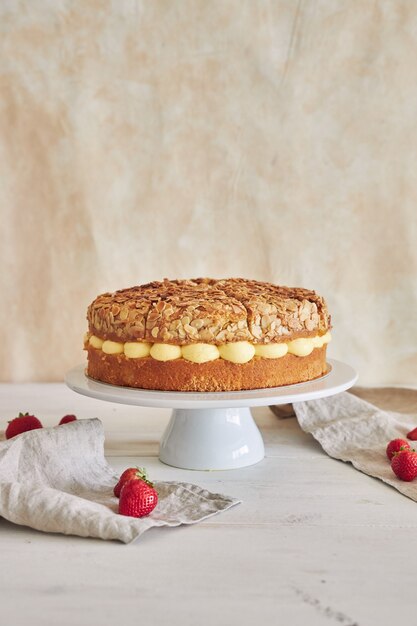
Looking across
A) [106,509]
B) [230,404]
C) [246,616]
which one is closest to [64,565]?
[106,509]

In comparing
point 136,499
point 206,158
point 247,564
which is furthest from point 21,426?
point 206,158

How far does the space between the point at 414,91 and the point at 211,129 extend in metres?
0.68

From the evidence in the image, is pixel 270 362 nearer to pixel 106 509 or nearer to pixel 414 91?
pixel 106 509

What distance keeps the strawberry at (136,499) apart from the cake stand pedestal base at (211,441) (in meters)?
0.36

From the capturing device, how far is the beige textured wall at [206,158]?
2709 mm

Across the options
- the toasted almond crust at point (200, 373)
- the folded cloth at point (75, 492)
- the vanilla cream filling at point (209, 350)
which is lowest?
the folded cloth at point (75, 492)

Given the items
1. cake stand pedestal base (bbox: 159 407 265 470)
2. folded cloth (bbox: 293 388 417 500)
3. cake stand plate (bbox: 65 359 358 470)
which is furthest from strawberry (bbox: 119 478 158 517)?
folded cloth (bbox: 293 388 417 500)

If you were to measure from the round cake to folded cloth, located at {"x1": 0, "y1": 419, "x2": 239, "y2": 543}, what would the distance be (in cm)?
16

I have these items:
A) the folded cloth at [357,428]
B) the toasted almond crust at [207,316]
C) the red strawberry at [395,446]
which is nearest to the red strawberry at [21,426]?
the toasted almond crust at [207,316]

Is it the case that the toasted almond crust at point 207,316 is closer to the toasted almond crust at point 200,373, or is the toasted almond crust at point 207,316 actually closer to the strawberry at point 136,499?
the toasted almond crust at point 200,373

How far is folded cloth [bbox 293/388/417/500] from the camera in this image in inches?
70.6

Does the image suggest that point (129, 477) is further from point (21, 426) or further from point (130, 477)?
point (21, 426)

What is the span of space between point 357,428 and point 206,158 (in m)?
1.16

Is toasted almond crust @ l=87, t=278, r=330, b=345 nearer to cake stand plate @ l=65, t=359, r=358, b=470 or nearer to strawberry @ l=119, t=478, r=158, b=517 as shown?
cake stand plate @ l=65, t=359, r=358, b=470
